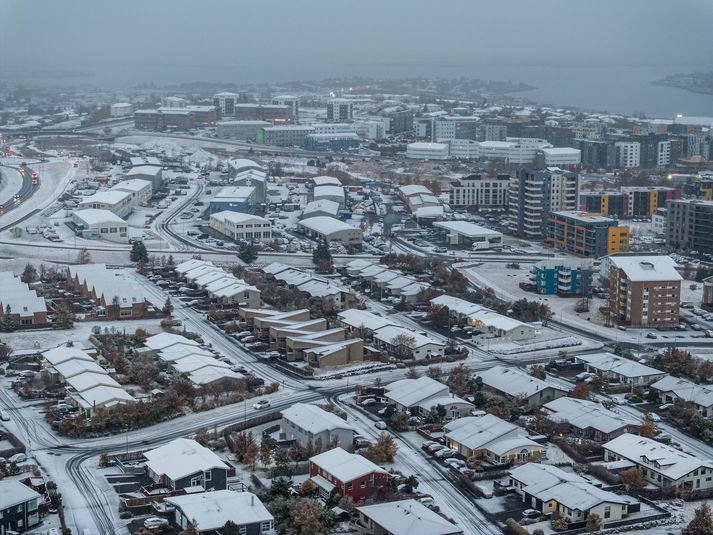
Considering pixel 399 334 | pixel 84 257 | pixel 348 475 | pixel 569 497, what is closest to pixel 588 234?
pixel 399 334

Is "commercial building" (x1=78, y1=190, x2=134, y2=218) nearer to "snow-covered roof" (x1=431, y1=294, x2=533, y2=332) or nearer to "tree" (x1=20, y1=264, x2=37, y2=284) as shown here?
"tree" (x1=20, y1=264, x2=37, y2=284)

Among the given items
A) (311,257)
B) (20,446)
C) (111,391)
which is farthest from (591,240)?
(20,446)

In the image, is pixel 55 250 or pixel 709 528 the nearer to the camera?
pixel 709 528

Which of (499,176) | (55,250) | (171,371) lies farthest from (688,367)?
(499,176)

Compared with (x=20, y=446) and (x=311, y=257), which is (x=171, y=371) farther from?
(x=311, y=257)

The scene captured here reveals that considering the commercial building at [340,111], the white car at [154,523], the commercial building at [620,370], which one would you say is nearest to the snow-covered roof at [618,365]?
the commercial building at [620,370]

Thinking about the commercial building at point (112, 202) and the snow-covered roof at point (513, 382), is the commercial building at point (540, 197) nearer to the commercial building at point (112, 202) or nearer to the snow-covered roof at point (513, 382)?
the commercial building at point (112, 202)

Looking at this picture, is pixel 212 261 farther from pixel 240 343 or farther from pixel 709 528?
pixel 709 528

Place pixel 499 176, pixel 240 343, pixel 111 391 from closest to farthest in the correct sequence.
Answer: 1. pixel 111 391
2. pixel 240 343
3. pixel 499 176

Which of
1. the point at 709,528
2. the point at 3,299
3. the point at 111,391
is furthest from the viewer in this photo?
the point at 3,299
